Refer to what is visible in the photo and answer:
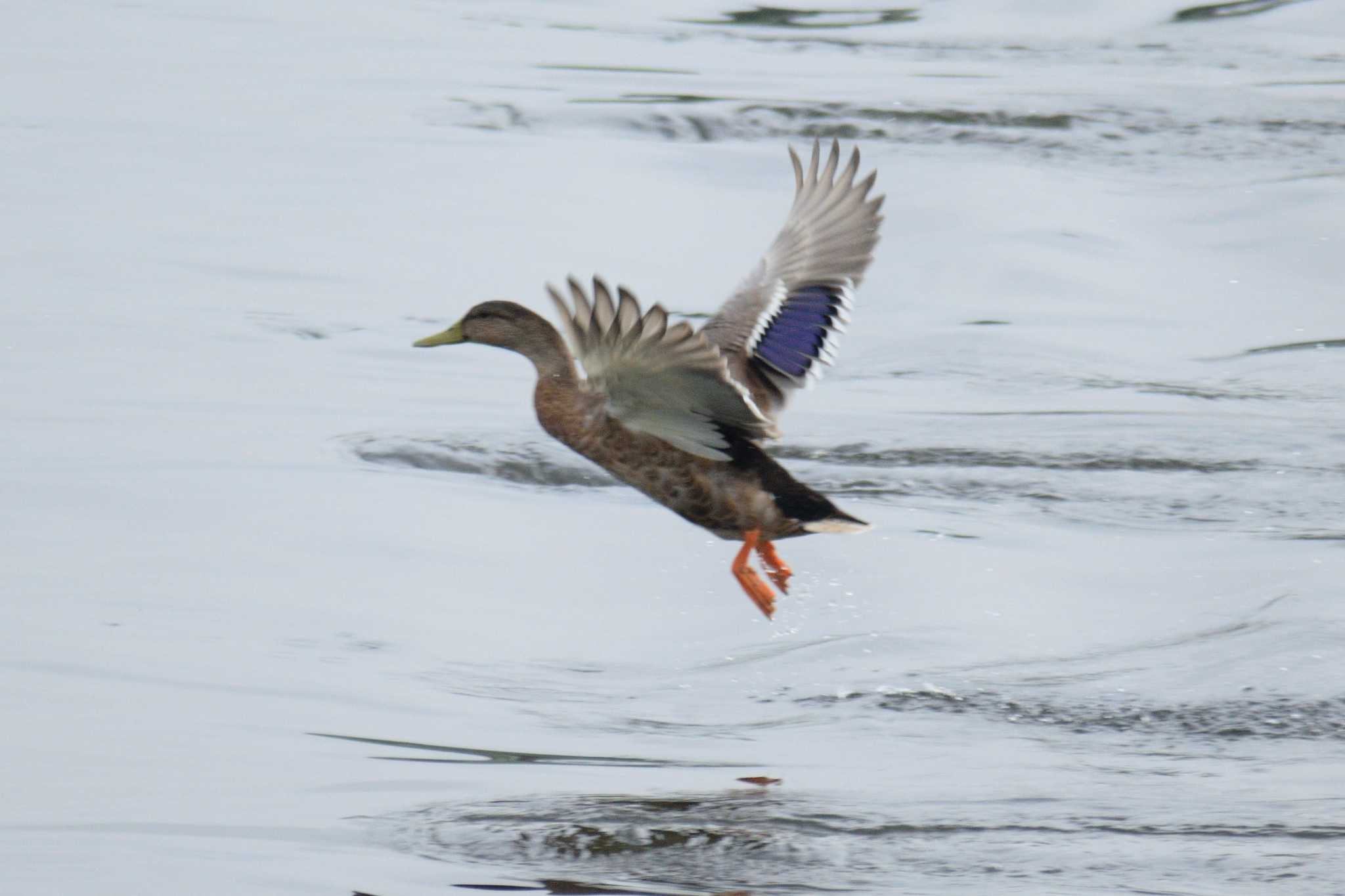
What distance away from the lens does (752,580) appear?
6383mm

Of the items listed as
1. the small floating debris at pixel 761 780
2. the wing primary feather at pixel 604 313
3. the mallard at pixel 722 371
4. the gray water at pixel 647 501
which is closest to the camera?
the gray water at pixel 647 501

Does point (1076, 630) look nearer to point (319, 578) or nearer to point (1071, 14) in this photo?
point (319, 578)

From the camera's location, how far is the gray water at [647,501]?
15.5ft

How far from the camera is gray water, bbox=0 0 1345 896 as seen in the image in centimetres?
473

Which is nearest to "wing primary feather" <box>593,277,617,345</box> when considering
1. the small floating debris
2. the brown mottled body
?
the brown mottled body

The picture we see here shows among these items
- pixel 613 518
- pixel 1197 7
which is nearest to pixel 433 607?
pixel 613 518

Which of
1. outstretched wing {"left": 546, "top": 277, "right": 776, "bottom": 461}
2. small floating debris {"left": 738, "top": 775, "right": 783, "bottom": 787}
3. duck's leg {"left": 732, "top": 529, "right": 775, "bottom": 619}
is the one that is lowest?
small floating debris {"left": 738, "top": 775, "right": 783, "bottom": 787}

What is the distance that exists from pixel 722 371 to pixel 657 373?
18 cm

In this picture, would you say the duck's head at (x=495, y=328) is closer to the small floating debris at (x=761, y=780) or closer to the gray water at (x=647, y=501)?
the gray water at (x=647, y=501)

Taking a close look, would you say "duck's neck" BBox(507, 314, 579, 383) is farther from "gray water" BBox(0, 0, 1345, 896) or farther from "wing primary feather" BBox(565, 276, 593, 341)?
"wing primary feather" BBox(565, 276, 593, 341)

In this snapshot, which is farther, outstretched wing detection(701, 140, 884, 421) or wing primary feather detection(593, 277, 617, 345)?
outstretched wing detection(701, 140, 884, 421)

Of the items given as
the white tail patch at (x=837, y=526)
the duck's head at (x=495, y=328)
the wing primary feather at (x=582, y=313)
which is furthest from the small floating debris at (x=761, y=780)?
the duck's head at (x=495, y=328)

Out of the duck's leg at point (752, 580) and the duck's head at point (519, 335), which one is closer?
the duck's leg at point (752, 580)

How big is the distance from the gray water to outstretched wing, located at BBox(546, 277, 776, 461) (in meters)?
0.62
